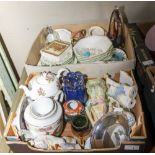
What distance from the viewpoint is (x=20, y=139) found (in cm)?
82

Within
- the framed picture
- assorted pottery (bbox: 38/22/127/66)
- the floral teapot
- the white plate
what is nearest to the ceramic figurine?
assorted pottery (bbox: 38/22/127/66)

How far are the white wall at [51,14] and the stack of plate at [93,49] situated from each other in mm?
174

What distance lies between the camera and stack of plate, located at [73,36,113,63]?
0.98m

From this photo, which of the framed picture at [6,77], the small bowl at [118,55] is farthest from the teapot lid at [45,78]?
the framed picture at [6,77]

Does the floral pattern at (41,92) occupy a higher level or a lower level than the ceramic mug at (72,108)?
higher

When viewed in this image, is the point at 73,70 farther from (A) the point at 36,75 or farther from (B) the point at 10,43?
(B) the point at 10,43

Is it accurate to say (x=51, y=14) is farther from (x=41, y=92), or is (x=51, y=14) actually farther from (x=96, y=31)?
(x=41, y=92)

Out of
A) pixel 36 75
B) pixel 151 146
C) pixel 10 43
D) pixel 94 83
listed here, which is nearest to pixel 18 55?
pixel 10 43

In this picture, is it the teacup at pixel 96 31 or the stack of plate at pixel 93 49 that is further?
the teacup at pixel 96 31

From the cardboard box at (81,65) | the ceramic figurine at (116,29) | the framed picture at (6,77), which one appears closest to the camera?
the cardboard box at (81,65)

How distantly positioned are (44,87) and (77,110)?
13 centimetres

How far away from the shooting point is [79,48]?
1.05m

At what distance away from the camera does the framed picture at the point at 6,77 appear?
1204mm

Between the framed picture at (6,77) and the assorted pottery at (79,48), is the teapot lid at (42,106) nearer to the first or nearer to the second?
the assorted pottery at (79,48)
